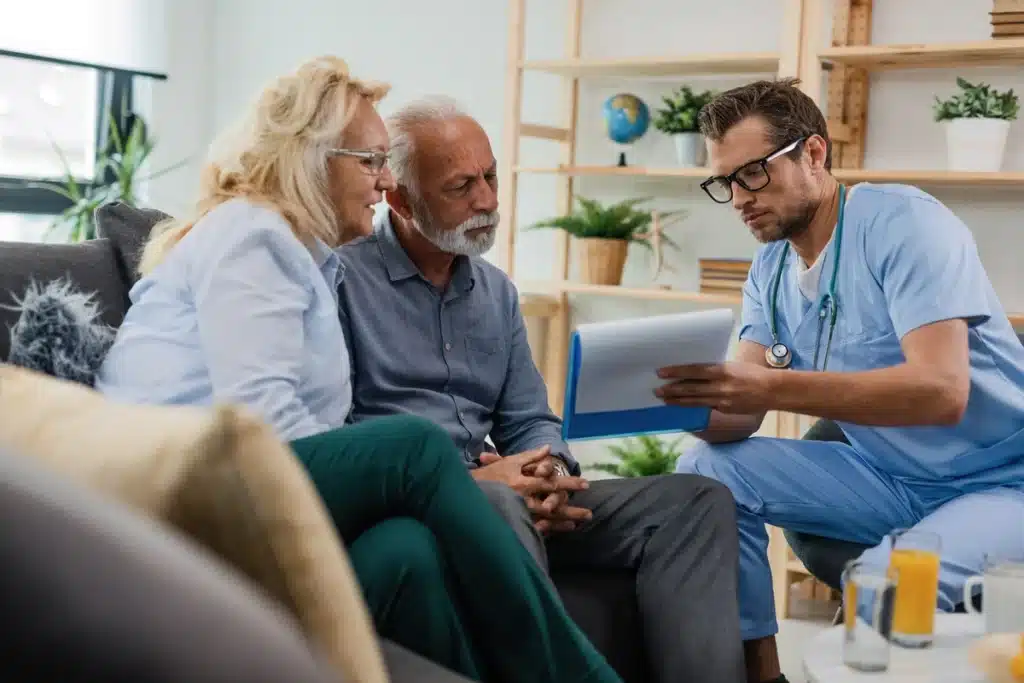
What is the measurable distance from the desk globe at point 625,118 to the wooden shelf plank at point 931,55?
2.00 feet

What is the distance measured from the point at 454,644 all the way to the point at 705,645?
A: 1.89 ft

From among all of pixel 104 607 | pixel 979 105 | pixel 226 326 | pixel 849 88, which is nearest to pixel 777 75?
pixel 849 88

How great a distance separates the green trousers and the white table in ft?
0.77

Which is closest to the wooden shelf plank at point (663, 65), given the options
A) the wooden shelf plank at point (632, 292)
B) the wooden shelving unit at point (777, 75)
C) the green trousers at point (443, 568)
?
the wooden shelving unit at point (777, 75)

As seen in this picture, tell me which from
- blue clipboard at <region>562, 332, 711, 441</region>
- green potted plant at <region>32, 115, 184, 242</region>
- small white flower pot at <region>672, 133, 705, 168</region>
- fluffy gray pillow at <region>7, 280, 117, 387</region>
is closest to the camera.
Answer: fluffy gray pillow at <region>7, 280, 117, 387</region>

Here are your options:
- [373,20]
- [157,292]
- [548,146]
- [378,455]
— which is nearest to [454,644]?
[378,455]

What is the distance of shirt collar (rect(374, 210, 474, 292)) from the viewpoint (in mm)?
2287

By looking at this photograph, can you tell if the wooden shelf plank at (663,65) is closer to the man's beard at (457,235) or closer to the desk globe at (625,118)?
the desk globe at (625,118)

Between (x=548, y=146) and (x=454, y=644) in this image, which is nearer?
(x=454, y=644)

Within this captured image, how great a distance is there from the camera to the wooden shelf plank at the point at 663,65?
3.60 meters

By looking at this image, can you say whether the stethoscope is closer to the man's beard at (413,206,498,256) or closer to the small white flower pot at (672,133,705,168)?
the man's beard at (413,206,498,256)

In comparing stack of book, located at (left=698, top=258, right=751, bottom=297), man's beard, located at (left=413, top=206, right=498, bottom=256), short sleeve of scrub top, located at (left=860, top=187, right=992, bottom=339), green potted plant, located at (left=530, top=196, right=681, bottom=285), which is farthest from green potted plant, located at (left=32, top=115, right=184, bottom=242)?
short sleeve of scrub top, located at (left=860, top=187, right=992, bottom=339)

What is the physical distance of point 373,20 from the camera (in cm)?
458

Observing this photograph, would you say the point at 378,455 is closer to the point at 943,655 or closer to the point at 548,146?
the point at 943,655
